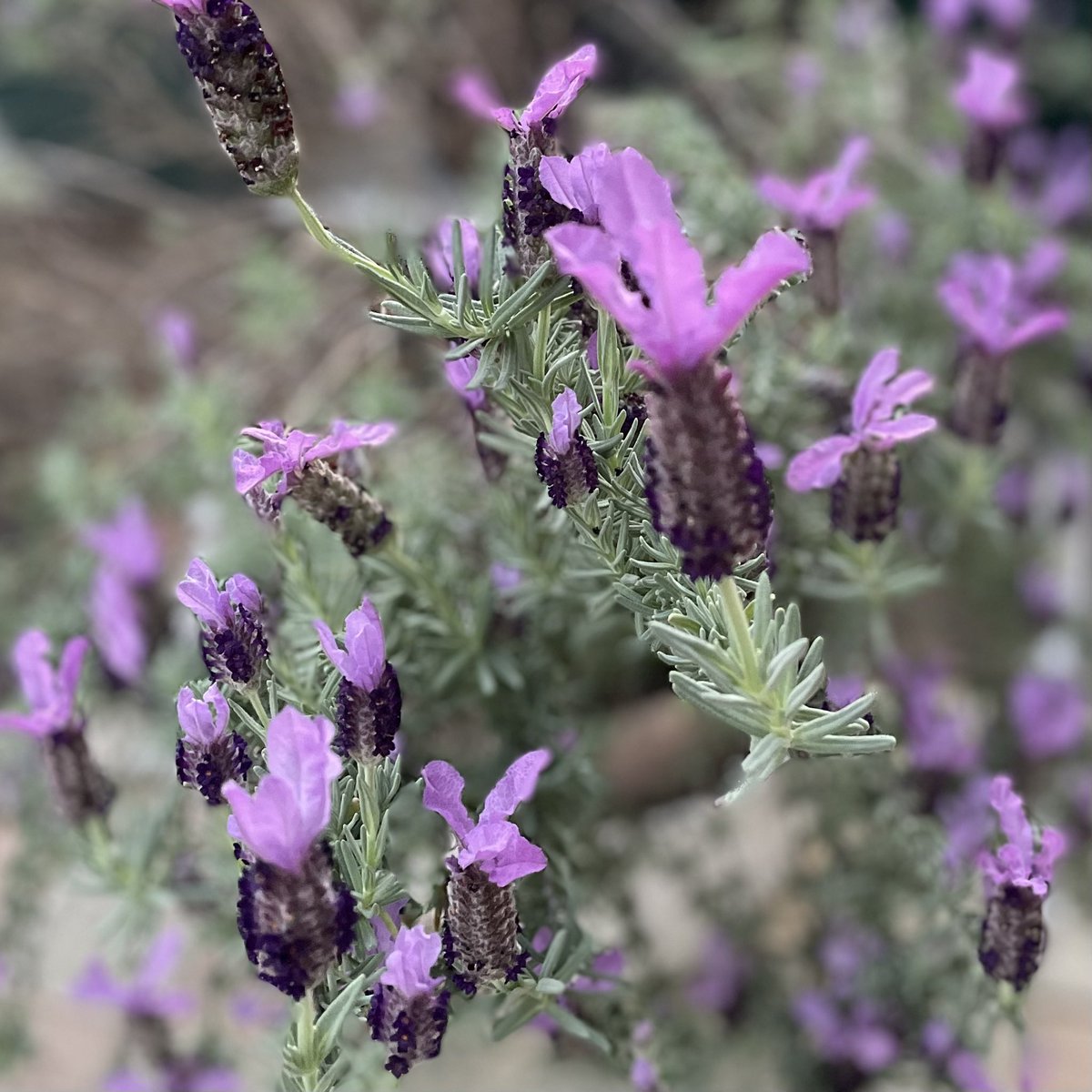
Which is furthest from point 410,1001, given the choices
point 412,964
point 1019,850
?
point 1019,850

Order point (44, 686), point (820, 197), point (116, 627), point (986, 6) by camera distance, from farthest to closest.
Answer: point (986, 6) → point (116, 627) → point (820, 197) → point (44, 686)

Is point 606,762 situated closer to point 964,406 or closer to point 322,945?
point 964,406

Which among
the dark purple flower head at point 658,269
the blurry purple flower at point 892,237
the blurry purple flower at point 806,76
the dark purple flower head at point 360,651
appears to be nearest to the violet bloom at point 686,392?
the dark purple flower head at point 658,269

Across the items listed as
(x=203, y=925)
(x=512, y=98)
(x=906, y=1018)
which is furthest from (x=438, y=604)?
(x=512, y=98)

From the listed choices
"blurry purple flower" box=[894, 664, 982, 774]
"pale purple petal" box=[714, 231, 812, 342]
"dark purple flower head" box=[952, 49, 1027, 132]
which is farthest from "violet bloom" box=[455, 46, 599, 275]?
"dark purple flower head" box=[952, 49, 1027, 132]

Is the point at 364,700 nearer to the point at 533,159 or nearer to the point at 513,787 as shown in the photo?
the point at 513,787

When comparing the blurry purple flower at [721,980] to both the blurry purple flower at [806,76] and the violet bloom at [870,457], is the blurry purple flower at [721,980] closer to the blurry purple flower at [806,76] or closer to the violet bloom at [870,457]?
the violet bloom at [870,457]

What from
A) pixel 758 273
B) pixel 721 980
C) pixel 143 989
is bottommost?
pixel 721 980
